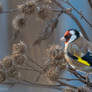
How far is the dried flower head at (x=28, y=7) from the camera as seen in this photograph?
2.21 feet

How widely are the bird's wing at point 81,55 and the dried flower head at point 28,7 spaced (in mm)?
185

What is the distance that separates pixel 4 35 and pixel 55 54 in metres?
1.20

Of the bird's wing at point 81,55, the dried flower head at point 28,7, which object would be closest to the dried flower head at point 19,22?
the dried flower head at point 28,7

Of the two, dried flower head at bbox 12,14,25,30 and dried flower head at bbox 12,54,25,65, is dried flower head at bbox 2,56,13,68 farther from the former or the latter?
dried flower head at bbox 12,14,25,30

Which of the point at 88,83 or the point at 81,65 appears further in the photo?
the point at 81,65

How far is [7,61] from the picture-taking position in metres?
0.64

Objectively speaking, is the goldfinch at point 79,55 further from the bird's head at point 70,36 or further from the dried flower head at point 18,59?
the dried flower head at point 18,59

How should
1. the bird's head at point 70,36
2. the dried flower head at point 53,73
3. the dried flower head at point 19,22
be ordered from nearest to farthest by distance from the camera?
1. the dried flower head at point 53,73
2. the dried flower head at point 19,22
3. the bird's head at point 70,36

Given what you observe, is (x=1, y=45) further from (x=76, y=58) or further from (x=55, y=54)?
(x=55, y=54)

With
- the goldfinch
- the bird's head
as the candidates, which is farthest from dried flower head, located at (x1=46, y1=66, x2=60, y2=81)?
the bird's head

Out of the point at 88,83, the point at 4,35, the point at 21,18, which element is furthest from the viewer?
the point at 4,35

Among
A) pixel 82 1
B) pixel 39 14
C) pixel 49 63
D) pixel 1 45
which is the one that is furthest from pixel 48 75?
pixel 1 45

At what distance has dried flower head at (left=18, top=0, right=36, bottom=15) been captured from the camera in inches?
26.5

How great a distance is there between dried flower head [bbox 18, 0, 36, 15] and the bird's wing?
0.61 ft
